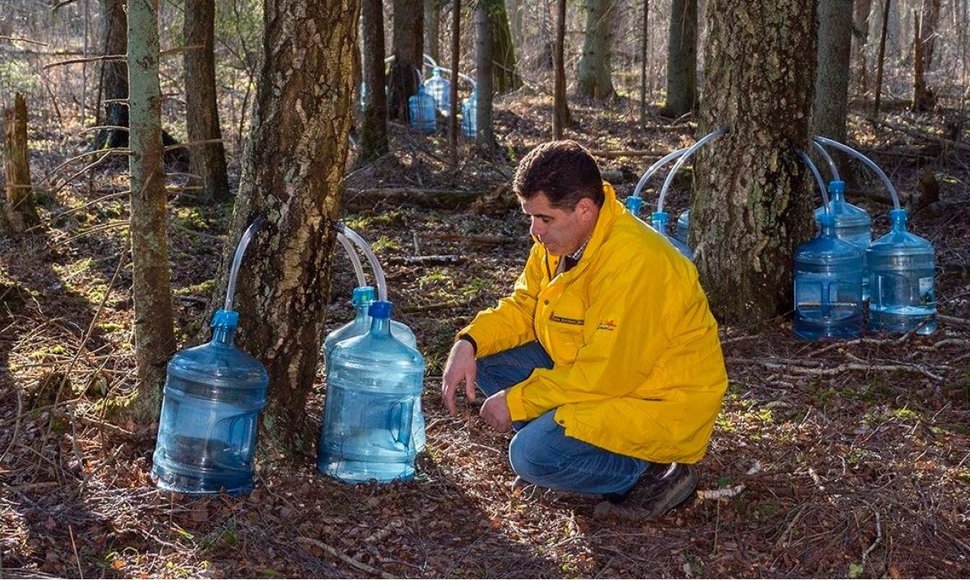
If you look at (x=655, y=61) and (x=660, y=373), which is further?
(x=655, y=61)

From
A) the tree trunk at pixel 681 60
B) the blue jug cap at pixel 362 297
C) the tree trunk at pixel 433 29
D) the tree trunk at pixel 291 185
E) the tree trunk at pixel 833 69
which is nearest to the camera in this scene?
the tree trunk at pixel 291 185

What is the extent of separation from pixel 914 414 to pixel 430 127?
1184 cm

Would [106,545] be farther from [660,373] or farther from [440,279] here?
[440,279]

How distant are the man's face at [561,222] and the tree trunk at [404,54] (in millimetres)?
12594

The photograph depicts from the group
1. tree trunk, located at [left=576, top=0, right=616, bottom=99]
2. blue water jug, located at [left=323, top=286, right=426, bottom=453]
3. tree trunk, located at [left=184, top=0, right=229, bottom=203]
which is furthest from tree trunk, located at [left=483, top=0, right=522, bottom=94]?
blue water jug, located at [left=323, top=286, right=426, bottom=453]

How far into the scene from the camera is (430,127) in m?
16.4

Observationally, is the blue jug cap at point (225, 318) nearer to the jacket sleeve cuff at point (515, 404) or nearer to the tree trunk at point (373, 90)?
the jacket sleeve cuff at point (515, 404)

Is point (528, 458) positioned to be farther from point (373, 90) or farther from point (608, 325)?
point (373, 90)

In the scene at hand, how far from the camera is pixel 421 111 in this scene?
642 inches

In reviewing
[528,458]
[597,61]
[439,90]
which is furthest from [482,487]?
[597,61]

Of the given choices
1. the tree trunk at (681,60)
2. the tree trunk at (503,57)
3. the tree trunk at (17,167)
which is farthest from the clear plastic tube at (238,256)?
the tree trunk at (503,57)

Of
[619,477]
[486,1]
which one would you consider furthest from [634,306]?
[486,1]

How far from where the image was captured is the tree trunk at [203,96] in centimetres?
990

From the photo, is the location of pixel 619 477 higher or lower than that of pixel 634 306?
lower
